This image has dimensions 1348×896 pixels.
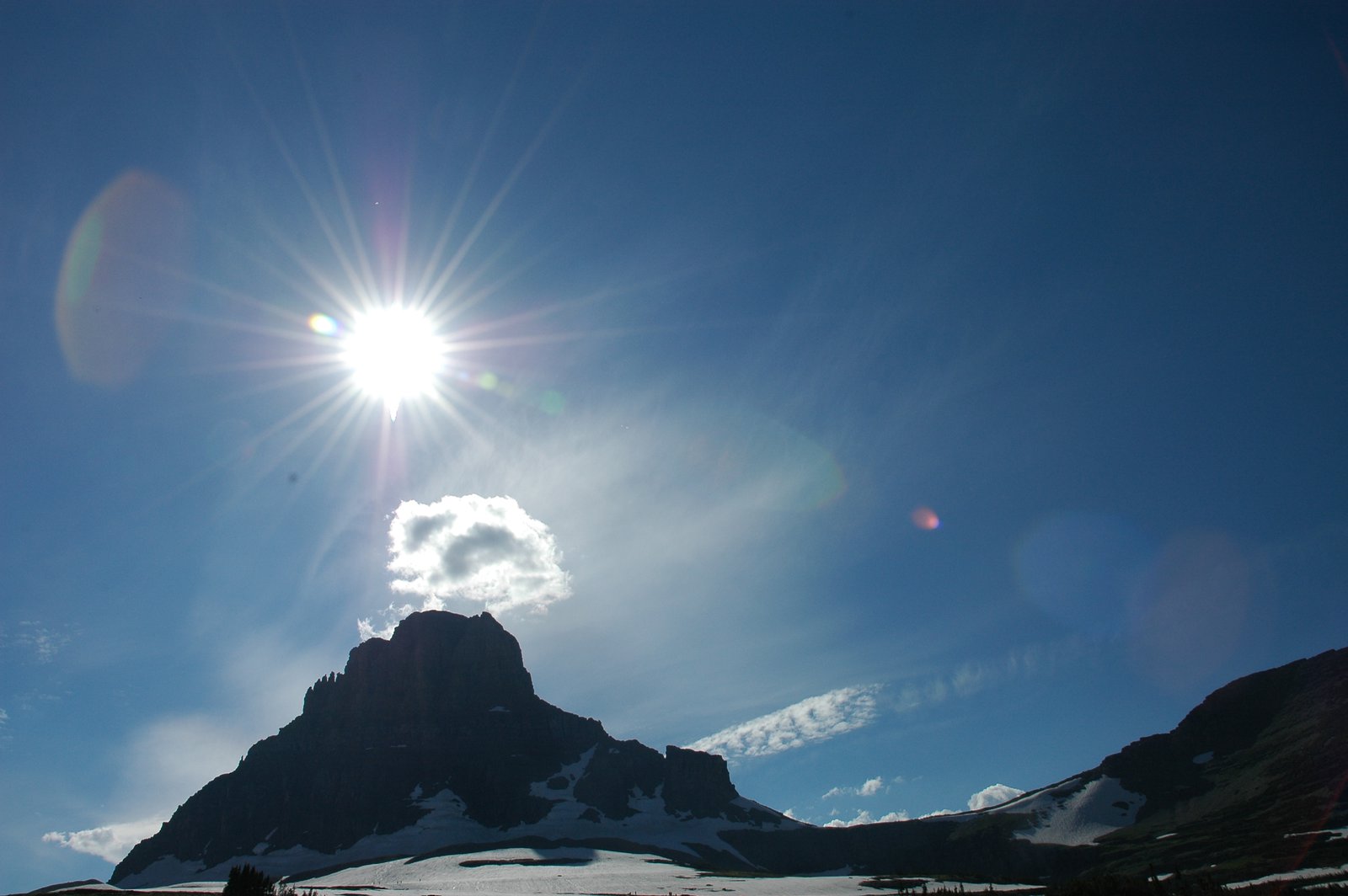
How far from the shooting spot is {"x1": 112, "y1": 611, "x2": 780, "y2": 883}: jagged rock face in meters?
161

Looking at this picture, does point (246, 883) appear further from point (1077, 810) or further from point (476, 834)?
point (1077, 810)

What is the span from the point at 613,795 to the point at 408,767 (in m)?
46.6

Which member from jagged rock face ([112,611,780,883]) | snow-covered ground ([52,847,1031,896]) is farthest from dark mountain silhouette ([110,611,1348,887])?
snow-covered ground ([52,847,1031,896])

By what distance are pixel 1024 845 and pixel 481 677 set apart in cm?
12611

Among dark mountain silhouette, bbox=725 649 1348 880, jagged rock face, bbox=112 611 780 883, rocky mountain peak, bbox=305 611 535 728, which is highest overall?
rocky mountain peak, bbox=305 611 535 728

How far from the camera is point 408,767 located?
175m

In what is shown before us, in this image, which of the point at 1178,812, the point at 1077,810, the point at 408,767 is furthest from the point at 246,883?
the point at 1077,810

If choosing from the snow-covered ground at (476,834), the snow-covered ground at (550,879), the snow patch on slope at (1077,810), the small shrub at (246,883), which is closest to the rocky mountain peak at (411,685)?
the snow-covered ground at (476,834)

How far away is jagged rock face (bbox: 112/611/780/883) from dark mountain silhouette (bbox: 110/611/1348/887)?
0.41 metres

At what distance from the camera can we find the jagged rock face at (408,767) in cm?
16088

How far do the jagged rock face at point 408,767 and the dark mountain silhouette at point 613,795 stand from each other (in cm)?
41

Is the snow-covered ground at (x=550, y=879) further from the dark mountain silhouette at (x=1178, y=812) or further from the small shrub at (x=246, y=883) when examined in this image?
the small shrub at (x=246, y=883)

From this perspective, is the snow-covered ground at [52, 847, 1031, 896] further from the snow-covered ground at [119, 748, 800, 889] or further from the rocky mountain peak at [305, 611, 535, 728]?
the rocky mountain peak at [305, 611, 535, 728]

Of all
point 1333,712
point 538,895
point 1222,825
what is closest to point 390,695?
point 538,895
